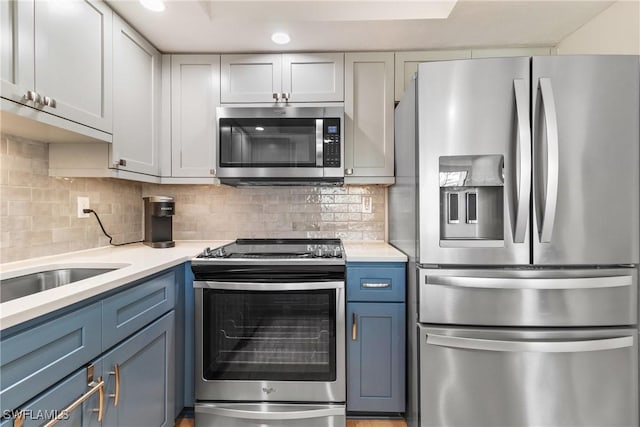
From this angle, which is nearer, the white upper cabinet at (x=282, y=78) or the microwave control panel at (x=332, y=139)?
the microwave control panel at (x=332, y=139)

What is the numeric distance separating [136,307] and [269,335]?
0.69 m

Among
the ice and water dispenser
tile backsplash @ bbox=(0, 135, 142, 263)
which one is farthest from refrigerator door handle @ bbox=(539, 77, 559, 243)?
tile backsplash @ bbox=(0, 135, 142, 263)

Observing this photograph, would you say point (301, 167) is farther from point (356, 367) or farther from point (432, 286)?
point (356, 367)

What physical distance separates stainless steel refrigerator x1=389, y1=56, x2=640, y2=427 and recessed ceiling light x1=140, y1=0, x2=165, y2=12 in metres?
1.36

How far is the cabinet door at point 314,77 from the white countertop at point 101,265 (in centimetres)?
103

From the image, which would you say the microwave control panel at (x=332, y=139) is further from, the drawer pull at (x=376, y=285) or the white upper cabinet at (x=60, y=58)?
the white upper cabinet at (x=60, y=58)

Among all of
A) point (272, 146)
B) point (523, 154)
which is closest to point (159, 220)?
point (272, 146)

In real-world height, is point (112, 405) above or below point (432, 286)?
below

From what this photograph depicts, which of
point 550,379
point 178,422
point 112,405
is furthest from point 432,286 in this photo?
point 178,422

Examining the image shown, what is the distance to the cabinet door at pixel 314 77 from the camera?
2.16m

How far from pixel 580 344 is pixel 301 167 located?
1.66 metres

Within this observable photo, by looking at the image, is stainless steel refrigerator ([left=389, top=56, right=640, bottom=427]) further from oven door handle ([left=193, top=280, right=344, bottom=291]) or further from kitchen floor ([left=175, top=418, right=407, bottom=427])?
oven door handle ([left=193, top=280, right=344, bottom=291])

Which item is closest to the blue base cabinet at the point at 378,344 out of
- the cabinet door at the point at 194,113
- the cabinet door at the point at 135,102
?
the cabinet door at the point at 194,113

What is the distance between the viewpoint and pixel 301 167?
204cm
